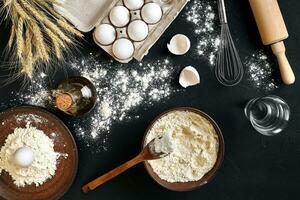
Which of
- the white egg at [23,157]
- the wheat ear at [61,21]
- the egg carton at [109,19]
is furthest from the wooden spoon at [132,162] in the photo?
the wheat ear at [61,21]

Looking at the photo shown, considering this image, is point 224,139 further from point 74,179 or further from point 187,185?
point 74,179

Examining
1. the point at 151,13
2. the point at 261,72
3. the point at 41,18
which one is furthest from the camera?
the point at 261,72

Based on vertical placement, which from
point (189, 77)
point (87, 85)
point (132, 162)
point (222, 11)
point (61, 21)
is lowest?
point (132, 162)

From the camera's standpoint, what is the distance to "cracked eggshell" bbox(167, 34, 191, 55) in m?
1.60

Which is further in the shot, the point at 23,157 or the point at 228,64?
the point at 228,64

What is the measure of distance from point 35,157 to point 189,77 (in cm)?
58

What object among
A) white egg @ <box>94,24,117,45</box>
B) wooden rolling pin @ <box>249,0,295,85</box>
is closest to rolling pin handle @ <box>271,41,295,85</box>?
wooden rolling pin @ <box>249,0,295,85</box>

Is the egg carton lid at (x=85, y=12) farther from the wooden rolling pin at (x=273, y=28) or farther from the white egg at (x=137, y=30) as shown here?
the wooden rolling pin at (x=273, y=28)

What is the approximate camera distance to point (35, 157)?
1.56m

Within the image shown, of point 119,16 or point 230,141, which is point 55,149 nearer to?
point 119,16

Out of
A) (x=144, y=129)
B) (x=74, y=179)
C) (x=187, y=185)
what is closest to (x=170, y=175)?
(x=187, y=185)

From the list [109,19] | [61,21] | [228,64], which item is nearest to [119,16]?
[109,19]

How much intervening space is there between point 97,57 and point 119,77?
0.10m

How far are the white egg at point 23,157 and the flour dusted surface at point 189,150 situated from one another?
384 mm
